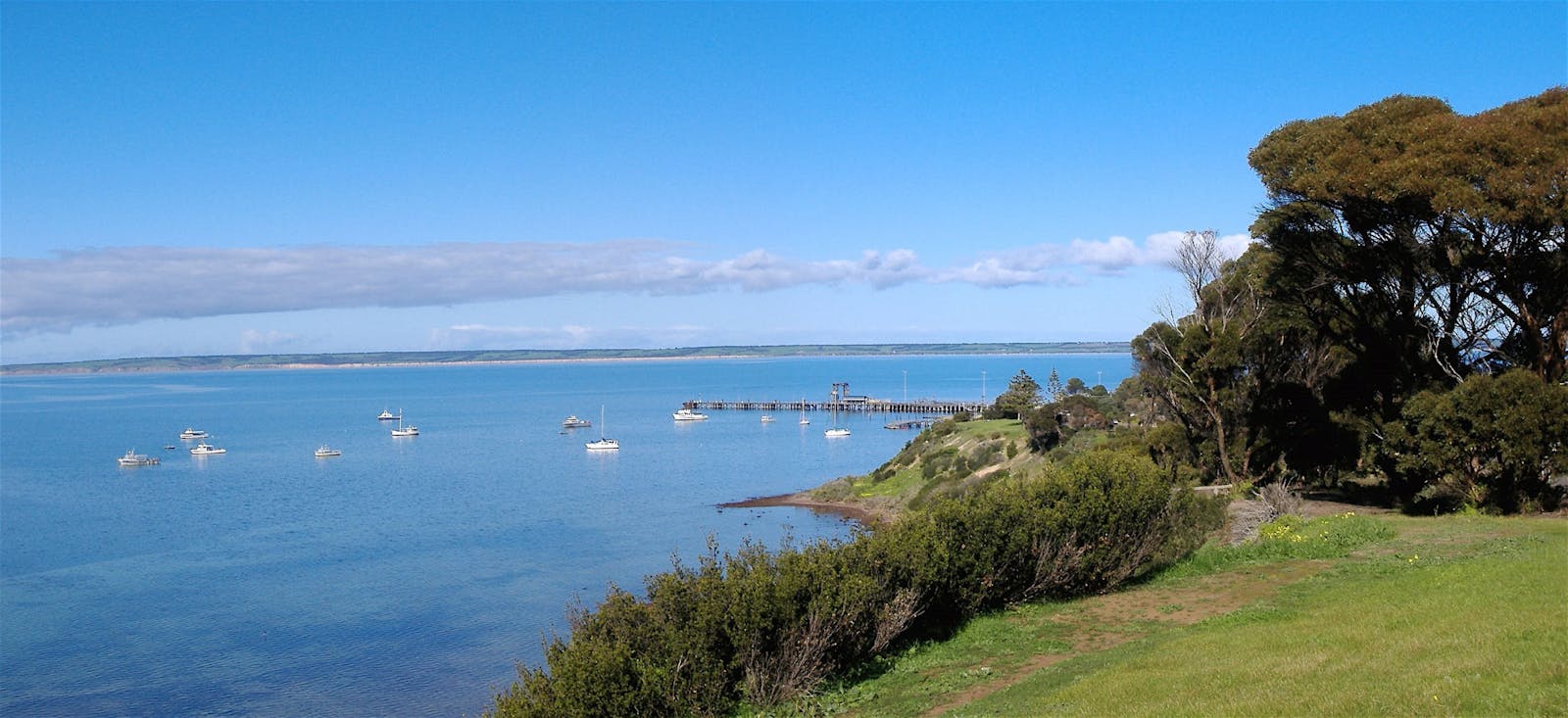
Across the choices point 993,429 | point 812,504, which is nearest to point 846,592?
point 812,504

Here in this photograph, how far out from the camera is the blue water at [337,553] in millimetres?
31562

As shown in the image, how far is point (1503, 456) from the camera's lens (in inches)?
868

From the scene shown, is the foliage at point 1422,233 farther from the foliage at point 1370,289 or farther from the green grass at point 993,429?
the green grass at point 993,429

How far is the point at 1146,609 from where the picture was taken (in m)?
17.8

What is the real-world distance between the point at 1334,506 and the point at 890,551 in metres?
15.9

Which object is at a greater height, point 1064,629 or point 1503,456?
point 1503,456

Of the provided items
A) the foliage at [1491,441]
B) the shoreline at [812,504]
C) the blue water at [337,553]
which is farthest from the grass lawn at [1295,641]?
the shoreline at [812,504]

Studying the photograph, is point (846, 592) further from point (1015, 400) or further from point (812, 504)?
point (1015, 400)

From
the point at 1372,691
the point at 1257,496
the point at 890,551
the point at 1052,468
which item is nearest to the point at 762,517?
the point at 1257,496

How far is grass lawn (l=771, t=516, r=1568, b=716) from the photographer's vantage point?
10.0 m

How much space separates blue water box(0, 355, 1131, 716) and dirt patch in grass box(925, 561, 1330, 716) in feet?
31.6

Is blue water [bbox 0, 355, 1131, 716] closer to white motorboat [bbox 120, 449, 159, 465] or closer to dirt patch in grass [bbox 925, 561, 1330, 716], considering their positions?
white motorboat [bbox 120, 449, 159, 465]

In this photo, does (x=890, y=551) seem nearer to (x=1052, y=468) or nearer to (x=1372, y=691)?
(x=1052, y=468)

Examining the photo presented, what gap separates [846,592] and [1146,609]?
5.95m
